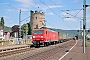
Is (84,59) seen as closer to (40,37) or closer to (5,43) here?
(40,37)

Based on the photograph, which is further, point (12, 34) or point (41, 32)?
point (12, 34)

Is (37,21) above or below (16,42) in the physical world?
above

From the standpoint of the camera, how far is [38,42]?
122ft

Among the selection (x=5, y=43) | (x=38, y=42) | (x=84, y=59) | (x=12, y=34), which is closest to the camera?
(x=84, y=59)

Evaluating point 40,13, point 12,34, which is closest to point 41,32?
point 40,13

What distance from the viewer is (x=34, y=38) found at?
37688 mm

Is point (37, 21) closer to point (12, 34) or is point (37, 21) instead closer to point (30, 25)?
point (30, 25)

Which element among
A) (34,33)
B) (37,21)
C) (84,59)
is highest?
(37,21)

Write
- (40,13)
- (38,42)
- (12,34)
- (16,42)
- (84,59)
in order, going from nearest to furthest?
1. (84,59)
2. (38,42)
3. (16,42)
4. (40,13)
5. (12,34)

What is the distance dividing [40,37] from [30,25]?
180 ft

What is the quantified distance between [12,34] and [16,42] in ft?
220

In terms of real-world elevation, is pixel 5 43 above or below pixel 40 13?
below

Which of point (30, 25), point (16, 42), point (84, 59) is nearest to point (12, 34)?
point (30, 25)

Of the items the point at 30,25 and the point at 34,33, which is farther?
the point at 30,25
